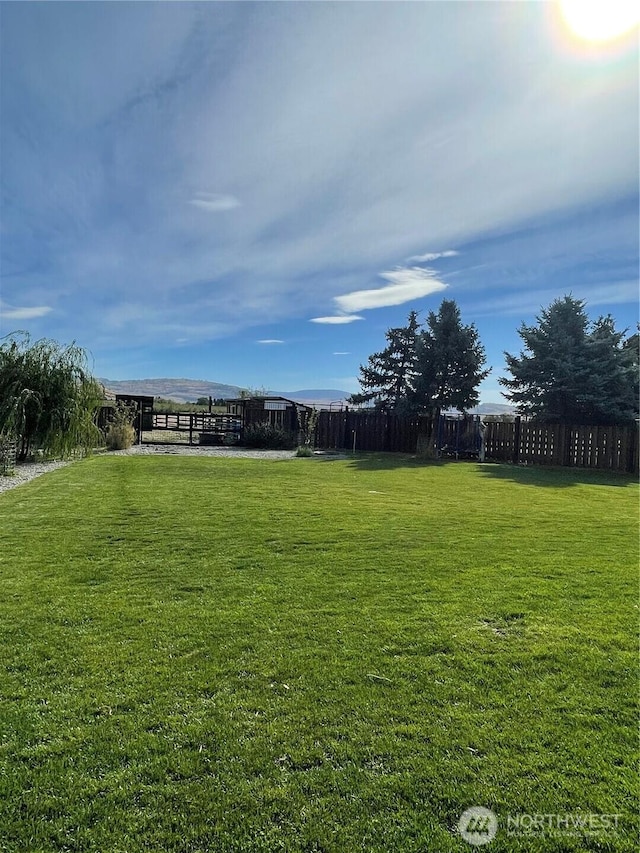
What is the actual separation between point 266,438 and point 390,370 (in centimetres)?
845

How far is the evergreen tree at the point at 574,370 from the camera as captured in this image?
1700cm

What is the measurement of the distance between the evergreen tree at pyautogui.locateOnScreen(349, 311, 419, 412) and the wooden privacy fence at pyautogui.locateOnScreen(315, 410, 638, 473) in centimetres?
373

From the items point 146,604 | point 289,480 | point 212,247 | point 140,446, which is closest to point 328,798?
point 146,604

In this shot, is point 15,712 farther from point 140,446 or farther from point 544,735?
point 140,446

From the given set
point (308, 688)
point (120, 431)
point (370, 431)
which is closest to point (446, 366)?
point (370, 431)

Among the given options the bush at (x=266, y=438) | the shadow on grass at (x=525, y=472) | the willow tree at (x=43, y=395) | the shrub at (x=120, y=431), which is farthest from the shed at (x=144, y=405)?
the shadow on grass at (x=525, y=472)

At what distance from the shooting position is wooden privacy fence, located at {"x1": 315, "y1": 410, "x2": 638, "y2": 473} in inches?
612

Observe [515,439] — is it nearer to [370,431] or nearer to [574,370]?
[574,370]

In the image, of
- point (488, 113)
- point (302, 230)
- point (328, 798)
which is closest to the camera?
point (328, 798)

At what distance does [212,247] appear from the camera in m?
15.7

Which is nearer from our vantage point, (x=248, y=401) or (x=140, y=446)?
(x=140, y=446)

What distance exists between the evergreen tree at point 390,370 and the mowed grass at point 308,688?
20.0 metres

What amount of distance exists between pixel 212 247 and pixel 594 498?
12887mm

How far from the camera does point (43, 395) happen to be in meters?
11.9
